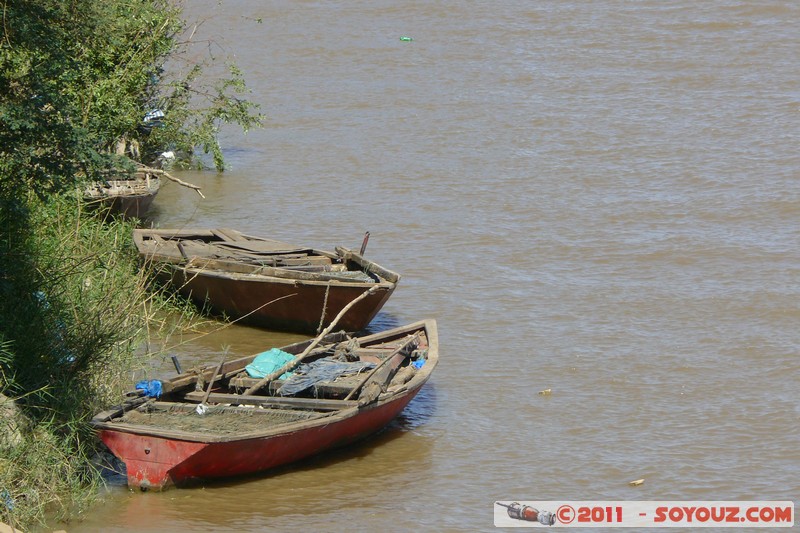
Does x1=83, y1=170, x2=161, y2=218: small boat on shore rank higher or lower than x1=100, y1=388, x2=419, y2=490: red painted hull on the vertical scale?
higher

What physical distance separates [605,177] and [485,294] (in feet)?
16.5

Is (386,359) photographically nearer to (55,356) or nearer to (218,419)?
(218,419)

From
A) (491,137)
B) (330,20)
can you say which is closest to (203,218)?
(491,137)

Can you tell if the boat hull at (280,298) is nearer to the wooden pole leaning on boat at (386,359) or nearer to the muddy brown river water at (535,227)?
the muddy brown river water at (535,227)

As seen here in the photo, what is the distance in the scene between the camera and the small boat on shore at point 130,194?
1359 centimetres

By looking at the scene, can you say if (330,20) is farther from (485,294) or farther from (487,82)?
(485,294)

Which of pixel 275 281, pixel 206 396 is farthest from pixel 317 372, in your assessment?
pixel 275 281

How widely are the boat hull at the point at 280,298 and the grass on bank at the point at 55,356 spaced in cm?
160

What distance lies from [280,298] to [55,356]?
346 cm

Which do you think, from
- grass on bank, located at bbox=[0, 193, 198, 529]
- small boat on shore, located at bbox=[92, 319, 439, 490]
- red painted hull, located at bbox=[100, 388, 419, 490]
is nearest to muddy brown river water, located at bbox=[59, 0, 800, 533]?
red painted hull, located at bbox=[100, 388, 419, 490]

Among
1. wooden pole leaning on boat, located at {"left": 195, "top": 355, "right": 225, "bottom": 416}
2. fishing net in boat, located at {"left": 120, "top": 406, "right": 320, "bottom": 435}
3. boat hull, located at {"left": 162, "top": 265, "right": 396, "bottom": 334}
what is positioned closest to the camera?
fishing net in boat, located at {"left": 120, "top": 406, "right": 320, "bottom": 435}

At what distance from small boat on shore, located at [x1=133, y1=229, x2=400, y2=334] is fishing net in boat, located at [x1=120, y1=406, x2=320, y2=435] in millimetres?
2683

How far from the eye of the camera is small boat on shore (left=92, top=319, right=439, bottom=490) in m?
8.03

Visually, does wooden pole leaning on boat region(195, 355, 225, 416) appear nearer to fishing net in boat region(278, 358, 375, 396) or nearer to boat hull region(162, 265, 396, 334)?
fishing net in boat region(278, 358, 375, 396)
